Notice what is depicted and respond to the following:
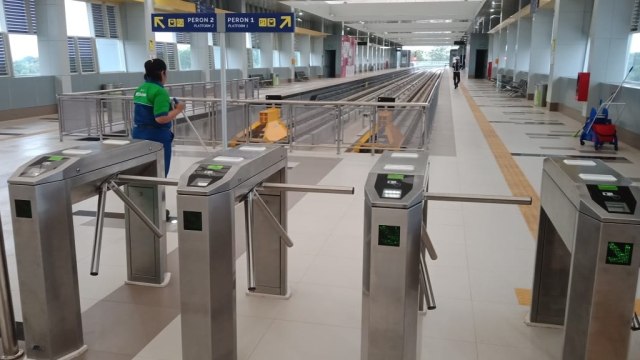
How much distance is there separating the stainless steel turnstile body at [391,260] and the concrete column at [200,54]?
22.6m

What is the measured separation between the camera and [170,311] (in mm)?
3564

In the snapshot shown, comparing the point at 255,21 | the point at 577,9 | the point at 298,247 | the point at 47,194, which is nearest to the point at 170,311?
the point at 47,194

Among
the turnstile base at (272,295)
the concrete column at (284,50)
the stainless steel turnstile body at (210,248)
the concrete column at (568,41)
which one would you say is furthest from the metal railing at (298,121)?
the concrete column at (284,50)

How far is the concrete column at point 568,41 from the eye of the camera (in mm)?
16344

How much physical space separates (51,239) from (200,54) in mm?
23299

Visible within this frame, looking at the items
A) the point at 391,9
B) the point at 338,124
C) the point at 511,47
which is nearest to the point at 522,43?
the point at 511,47

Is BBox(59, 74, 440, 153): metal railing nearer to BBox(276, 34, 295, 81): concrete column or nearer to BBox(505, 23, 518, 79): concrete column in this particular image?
BBox(505, 23, 518, 79): concrete column

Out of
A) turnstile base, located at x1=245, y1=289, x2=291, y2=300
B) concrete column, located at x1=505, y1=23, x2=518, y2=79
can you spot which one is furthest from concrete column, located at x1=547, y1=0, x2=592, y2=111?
turnstile base, located at x1=245, y1=289, x2=291, y2=300

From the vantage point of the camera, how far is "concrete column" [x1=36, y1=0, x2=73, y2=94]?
50.8 feet

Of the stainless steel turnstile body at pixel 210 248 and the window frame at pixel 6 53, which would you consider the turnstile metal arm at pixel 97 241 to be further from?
the window frame at pixel 6 53

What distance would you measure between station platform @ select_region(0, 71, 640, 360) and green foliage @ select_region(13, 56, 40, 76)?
27.8 ft

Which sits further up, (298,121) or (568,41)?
(568,41)

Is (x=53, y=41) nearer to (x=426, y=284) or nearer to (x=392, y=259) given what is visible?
(x=426, y=284)

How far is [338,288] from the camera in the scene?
3920 mm
